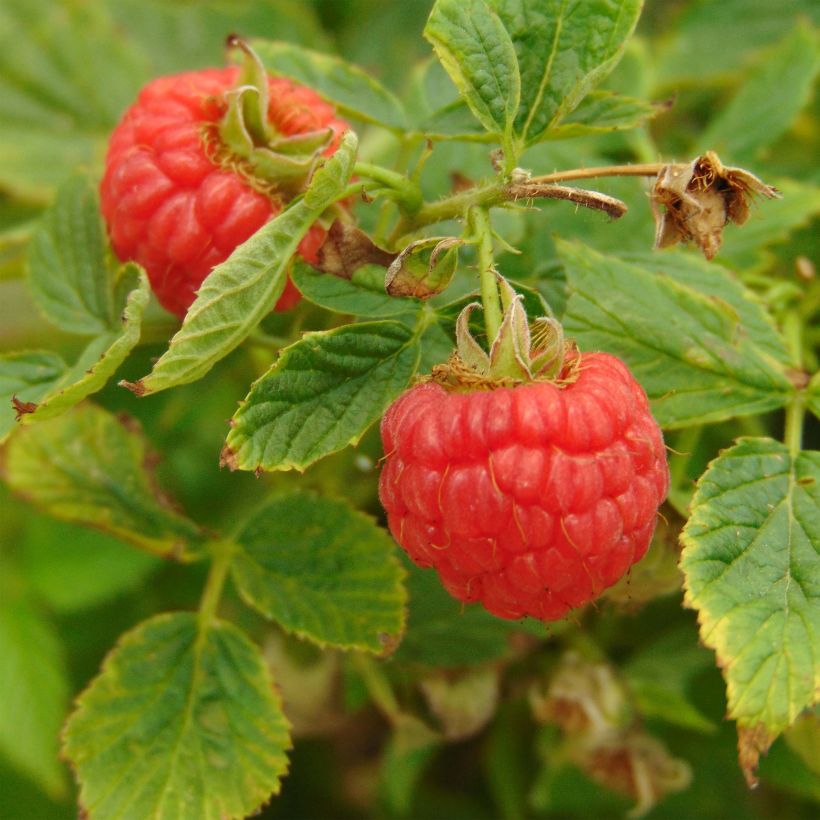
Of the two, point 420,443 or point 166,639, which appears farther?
point 166,639

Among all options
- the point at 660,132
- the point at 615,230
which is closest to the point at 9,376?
the point at 615,230

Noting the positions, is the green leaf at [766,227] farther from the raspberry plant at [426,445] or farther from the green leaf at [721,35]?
the green leaf at [721,35]

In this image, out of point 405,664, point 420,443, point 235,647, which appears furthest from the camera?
point 405,664

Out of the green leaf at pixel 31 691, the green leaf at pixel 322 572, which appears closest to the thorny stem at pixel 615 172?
the green leaf at pixel 322 572

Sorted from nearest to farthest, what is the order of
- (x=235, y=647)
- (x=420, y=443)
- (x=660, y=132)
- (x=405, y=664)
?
(x=420, y=443) < (x=235, y=647) < (x=405, y=664) < (x=660, y=132)

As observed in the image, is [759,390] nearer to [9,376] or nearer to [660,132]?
[9,376]

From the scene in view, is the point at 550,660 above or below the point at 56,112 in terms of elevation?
below

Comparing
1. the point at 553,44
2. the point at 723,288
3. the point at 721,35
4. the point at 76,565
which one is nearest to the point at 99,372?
the point at 553,44

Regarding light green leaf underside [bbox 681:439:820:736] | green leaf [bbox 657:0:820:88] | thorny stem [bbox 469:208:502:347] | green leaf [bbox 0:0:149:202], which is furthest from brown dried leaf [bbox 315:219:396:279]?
green leaf [bbox 657:0:820:88]

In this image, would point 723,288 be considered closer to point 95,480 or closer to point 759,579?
point 759,579
